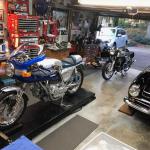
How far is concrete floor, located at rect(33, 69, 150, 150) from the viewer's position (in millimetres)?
2719

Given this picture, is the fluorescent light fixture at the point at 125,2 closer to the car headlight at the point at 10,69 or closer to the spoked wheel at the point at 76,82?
the spoked wheel at the point at 76,82

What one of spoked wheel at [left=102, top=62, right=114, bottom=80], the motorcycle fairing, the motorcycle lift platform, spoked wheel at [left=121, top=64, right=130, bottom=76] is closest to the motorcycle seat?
the motorcycle lift platform

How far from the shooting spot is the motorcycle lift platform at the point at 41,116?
240 cm

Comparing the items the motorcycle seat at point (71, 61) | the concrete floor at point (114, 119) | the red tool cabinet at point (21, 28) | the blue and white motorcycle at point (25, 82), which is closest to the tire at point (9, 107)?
the blue and white motorcycle at point (25, 82)

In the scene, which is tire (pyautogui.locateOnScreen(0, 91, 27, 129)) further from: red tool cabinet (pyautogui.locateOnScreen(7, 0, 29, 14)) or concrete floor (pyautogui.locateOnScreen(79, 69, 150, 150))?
red tool cabinet (pyautogui.locateOnScreen(7, 0, 29, 14))

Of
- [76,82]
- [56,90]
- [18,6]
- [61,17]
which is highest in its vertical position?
[18,6]

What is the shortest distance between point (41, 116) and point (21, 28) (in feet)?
6.98

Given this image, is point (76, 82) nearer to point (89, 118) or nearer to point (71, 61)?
point (71, 61)

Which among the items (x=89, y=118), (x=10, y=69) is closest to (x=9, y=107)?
(x=10, y=69)

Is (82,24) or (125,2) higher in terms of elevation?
(125,2)

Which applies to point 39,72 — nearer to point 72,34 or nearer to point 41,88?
point 41,88

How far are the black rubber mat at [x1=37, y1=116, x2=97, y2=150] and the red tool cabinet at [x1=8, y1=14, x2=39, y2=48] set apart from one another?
7.26ft

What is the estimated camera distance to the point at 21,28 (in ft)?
12.7

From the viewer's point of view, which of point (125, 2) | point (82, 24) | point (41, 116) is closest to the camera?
point (41, 116)
